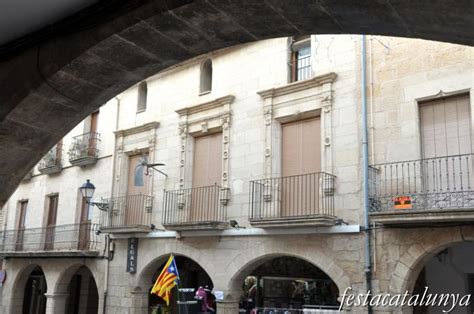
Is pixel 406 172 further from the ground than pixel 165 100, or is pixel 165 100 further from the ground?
pixel 165 100

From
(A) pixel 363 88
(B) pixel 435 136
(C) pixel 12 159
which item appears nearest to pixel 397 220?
(B) pixel 435 136

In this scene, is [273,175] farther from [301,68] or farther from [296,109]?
[301,68]

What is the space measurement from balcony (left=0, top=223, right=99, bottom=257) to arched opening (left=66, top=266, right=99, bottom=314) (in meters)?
1.79

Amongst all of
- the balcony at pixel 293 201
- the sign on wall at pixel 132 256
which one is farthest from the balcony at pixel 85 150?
the balcony at pixel 293 201

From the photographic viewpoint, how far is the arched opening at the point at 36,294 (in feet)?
66.2

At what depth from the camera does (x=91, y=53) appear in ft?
11.2

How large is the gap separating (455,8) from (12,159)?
3.43 m

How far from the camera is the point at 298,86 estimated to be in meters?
11.6

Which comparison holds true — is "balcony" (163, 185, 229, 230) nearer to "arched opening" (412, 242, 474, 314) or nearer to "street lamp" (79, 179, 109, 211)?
"street lamp" (79, 179, 109, 211)

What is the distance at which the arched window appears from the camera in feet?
46.4

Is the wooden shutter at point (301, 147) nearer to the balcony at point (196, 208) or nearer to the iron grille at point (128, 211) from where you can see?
the balcony at point (196, 208)

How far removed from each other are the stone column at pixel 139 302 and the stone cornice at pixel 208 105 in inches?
194

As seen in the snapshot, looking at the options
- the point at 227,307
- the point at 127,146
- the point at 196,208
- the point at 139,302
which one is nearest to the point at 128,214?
the point at 127,146

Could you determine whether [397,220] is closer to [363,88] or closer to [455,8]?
[363,88]
